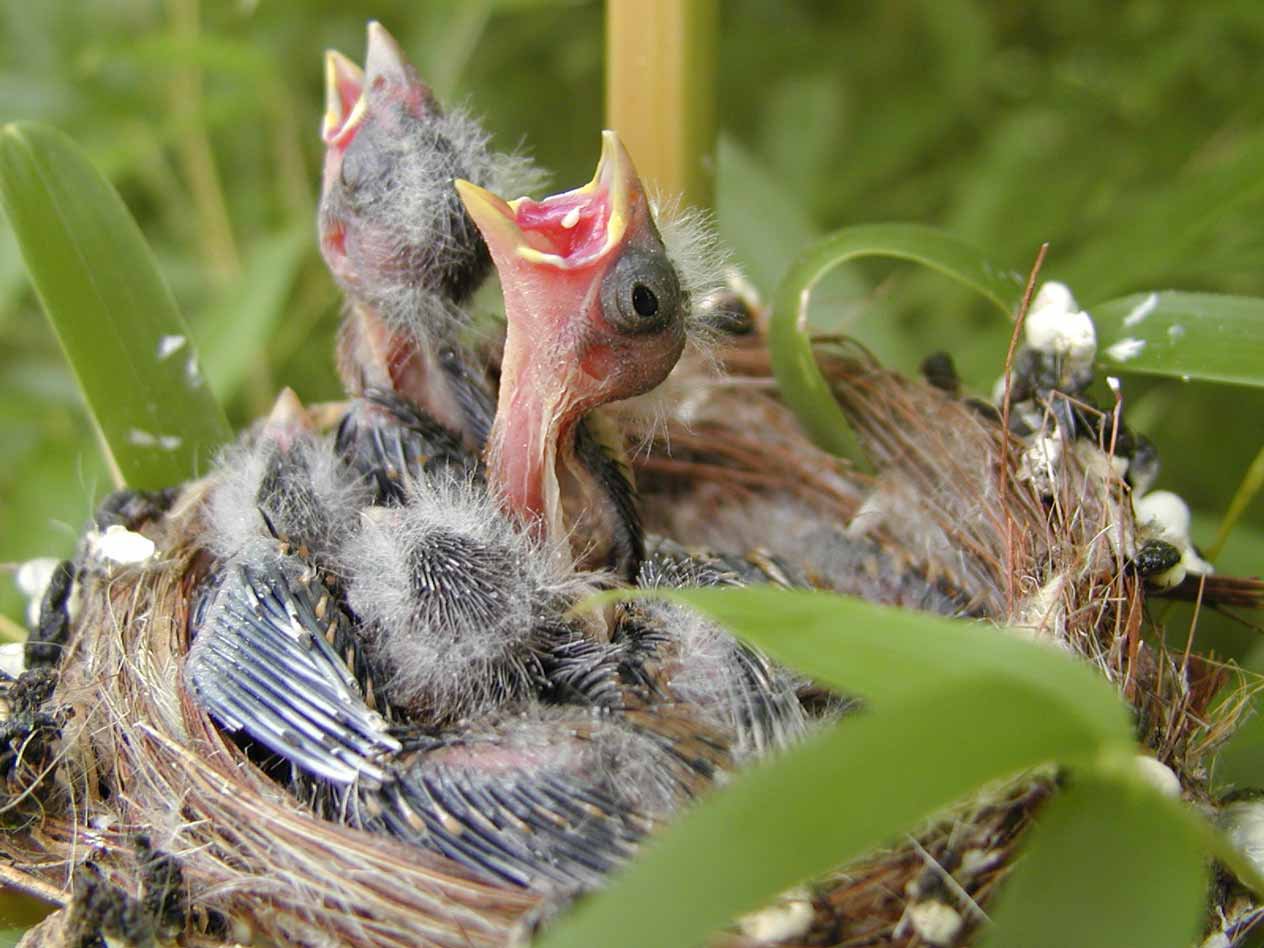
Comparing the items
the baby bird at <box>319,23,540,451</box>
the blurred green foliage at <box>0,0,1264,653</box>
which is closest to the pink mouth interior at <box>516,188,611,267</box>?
the baby bird at <box>319,23,540,451</box>

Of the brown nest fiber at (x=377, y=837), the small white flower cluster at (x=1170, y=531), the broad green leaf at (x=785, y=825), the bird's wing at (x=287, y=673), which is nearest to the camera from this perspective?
the broad green leaf at (x=785, y=825)

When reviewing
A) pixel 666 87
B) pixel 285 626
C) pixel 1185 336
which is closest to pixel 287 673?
pixel 285 626

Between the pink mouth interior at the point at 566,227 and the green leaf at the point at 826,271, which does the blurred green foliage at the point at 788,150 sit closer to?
the green leaf at the point at 826,271

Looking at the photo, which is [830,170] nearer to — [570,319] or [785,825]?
[570,319]

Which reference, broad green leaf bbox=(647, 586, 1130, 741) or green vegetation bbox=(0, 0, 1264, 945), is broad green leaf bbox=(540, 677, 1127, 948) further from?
green vegetation bbox=(0, 0, 1264, 945)

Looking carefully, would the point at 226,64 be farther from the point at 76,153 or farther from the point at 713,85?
the point at 713,85

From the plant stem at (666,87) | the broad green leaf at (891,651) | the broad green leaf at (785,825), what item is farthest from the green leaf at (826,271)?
the broad green leaf at (785,825)
